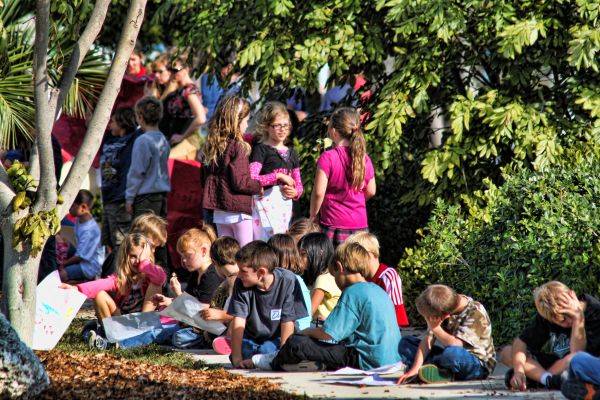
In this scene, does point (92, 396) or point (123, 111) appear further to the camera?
point (123, 111)

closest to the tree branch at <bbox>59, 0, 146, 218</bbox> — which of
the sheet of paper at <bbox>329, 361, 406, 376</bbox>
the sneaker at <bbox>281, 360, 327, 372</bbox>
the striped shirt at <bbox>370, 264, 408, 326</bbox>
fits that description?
the sneaker at <bbox>281, 360, 327, 372</bbox>

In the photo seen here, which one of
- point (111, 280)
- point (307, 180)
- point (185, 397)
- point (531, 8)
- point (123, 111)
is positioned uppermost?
point (531, 8)

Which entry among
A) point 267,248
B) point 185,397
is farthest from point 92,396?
point 267,248

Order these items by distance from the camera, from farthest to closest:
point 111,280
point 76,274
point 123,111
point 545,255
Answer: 1. point 76,274
2. point 123,111
3. point 111,280
4. point 545,255

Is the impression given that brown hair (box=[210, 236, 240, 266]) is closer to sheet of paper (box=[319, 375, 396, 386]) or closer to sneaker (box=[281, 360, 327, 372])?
sneaker (box=[281, 360, 327, 372])

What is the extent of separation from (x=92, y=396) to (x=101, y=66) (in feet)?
15.1

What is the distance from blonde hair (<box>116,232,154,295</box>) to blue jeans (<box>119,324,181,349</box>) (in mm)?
426

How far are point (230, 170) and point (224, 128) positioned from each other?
0.39 metres

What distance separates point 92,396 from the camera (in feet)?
19.3

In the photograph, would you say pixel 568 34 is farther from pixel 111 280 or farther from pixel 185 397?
pixel 185 397

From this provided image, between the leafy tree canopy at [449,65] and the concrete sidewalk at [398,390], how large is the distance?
2725mm

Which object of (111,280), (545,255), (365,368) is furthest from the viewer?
(111,280)

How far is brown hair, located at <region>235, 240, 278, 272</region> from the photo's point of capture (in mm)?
7137

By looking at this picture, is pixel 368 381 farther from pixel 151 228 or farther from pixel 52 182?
pixel 151 228
